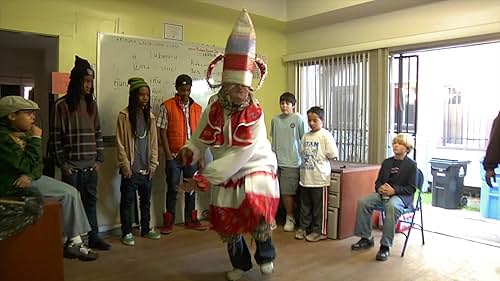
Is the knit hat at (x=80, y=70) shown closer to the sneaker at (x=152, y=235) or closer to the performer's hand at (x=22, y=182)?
the performer's hand at (x=22, y=182)

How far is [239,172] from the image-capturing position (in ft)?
7.91

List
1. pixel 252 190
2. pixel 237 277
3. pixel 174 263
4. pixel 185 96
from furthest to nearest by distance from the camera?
1. pixel 185 96
2. pixel 174 263
3. pixel 237 277
4. pixel 252 190

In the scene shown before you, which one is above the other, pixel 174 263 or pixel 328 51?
pixel 328 51

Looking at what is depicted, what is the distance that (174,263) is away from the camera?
307 centimetres

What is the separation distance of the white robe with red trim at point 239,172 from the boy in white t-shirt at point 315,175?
1.26m

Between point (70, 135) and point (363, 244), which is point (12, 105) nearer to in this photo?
point (70, 135)

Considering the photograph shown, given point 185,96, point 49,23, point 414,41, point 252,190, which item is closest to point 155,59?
point 185,96

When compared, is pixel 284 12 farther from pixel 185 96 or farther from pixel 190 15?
pixel 185 96

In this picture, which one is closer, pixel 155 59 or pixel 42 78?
pixel 155 59

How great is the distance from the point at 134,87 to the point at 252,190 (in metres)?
1.66

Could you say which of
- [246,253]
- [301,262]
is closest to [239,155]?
[246,253]

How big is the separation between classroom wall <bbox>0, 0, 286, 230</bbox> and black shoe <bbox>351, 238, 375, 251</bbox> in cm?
175

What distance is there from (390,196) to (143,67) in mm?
2552

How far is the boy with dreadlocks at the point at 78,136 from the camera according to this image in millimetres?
3166
